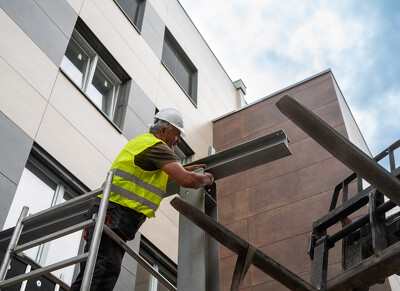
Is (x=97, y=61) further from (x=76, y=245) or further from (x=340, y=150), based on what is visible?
(x=340, y=150)

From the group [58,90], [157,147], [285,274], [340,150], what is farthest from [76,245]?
[340,150]

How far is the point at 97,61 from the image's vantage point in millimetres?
11227

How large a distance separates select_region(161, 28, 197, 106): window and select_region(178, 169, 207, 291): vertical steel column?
31.5 ft

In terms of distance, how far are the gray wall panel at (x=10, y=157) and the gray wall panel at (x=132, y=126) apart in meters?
3.14

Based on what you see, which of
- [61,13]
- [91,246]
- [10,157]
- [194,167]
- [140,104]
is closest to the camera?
[91,246]

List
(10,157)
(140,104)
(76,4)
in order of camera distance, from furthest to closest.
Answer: (140,104) → (76,4) → (10,157)

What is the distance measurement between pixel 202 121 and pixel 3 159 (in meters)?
8.58

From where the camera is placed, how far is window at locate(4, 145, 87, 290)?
743cm

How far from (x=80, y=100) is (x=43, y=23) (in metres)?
1.55

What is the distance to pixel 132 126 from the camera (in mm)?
11055

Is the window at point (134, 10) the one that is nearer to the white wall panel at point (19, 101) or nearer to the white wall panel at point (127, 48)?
the white wall panel at point (127, 48)

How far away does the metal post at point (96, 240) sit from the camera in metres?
3.77

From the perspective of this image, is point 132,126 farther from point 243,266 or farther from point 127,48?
point 243,266

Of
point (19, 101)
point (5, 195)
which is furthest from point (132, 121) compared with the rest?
point (5, 195)
